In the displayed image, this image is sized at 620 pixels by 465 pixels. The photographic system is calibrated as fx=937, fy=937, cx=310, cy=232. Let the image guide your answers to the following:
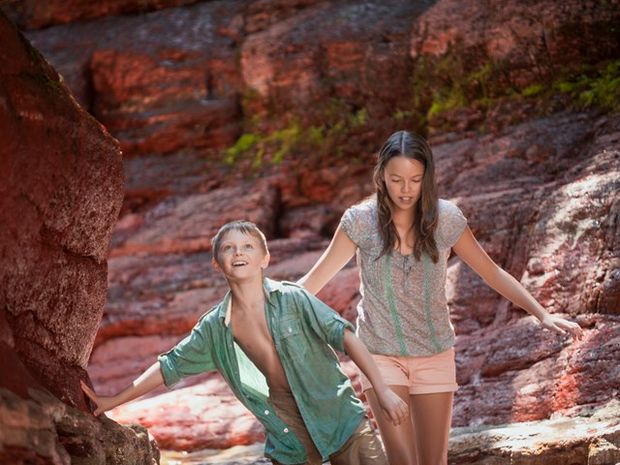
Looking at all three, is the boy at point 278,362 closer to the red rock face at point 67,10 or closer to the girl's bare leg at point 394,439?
the girl's bare leg at point 394,439

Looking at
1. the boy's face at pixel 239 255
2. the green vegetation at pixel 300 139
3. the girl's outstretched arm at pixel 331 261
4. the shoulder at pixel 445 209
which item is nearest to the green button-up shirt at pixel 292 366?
the boy's face at pixel 239 255

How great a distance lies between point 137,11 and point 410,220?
566 inches

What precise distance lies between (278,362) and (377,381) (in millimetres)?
562

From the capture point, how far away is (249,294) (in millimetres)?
4656

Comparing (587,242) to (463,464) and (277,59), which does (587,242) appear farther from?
(277,59)

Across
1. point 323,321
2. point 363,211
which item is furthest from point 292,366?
point 363,211

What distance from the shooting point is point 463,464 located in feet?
19.8

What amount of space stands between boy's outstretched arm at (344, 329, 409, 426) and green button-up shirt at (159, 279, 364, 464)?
2.1 inches

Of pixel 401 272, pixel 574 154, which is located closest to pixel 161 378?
pixel 401 272

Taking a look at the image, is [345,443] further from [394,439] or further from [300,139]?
[300,139]

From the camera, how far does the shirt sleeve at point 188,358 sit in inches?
184

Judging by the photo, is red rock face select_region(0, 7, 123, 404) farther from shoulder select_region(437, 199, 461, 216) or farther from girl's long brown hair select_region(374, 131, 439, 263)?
shoulder select_region(437, 199, 461, 216)

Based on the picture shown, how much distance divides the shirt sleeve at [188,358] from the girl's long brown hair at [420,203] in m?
1.02

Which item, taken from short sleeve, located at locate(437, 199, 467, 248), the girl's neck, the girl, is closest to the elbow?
the girl
